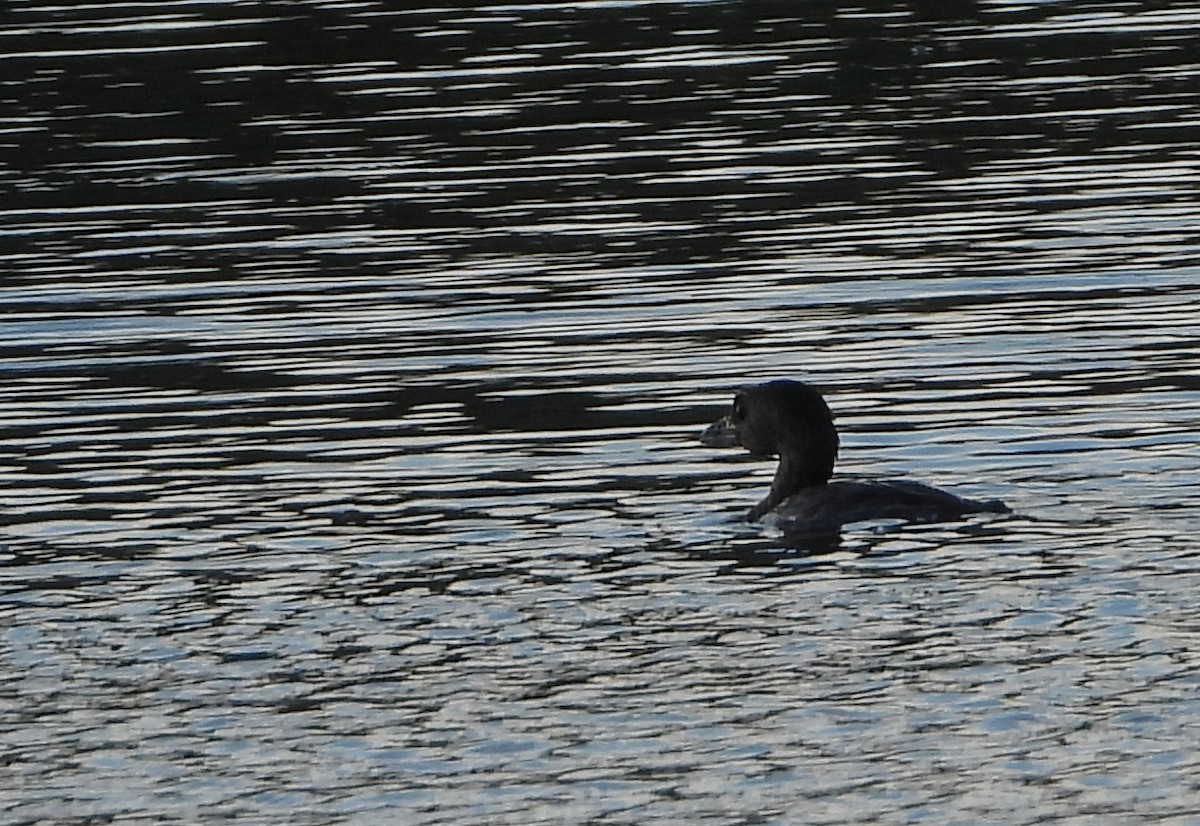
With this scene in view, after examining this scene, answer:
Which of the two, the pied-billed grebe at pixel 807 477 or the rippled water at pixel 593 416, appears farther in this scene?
the pied-billed grebe at pixel 807 477

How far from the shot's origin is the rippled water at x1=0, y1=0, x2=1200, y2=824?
1312cm

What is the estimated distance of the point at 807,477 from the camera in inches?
747

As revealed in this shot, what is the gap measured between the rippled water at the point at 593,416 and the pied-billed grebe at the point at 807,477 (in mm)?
223

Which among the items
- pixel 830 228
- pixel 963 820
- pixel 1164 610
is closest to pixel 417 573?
pixel 1164 610

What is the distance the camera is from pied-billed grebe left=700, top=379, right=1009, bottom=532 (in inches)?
691

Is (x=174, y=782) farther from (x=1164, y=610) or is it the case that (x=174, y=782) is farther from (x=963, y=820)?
(x=1164, y=610)

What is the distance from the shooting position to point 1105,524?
661 inches

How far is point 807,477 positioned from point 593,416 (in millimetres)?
2544

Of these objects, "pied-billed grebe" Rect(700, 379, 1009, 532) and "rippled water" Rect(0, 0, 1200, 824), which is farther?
"pied-billed grebe" Rect(700, 379, 1009, 532)

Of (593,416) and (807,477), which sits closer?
(807,477)

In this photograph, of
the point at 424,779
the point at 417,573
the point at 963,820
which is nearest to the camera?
the point at 963,820

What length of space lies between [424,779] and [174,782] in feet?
3.56

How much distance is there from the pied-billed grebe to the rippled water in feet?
0.73

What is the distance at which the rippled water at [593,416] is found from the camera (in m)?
13.1
